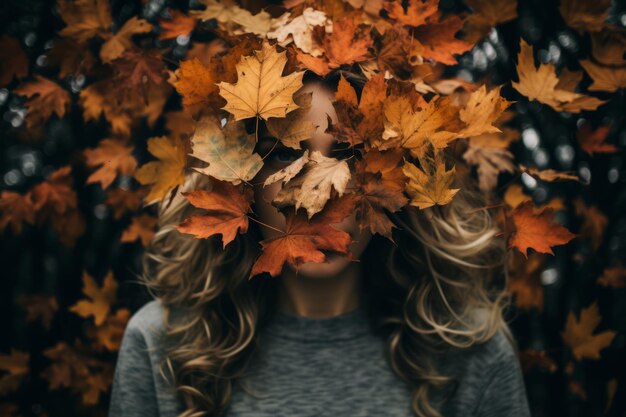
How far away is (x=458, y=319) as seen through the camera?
152 cm

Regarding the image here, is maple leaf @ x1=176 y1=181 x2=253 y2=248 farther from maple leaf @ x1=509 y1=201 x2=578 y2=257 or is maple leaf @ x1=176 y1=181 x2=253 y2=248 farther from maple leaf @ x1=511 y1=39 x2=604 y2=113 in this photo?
maple leaf @ x1=511 y1=39 x2=604 y2=113

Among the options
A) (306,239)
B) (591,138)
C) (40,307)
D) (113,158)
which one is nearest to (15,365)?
(40,307)

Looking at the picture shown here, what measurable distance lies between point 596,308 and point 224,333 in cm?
115

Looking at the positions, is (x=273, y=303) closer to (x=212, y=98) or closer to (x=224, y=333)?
(x=224, y=333)

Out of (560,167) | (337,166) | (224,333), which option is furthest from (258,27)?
(560,167)

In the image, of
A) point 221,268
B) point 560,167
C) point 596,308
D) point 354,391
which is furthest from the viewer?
point 560,167

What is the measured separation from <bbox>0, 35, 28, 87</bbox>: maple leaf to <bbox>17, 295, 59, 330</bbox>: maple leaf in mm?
793

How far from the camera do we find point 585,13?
4.84 feet

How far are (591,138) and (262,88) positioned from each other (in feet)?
3.46

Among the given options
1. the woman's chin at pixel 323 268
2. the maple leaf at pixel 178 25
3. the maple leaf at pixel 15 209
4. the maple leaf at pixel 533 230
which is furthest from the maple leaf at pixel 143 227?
the maple leaf at pixel 533 230

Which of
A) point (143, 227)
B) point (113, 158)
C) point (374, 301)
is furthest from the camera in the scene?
point (143, 227)

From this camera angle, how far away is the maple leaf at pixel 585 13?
1.45m

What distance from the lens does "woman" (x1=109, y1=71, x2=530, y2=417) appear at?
147cm

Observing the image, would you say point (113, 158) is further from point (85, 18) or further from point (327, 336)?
point (327, 336)
